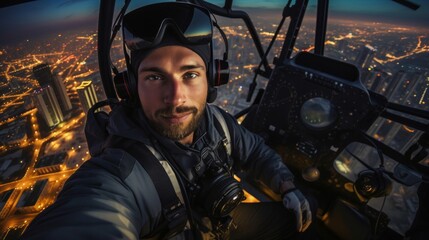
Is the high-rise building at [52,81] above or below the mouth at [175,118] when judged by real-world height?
below

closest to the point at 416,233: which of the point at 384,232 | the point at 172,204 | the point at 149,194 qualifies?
the point at 384,232

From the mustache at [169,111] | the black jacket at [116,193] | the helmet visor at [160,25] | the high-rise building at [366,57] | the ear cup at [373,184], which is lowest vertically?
the high-rise building at [366,57]

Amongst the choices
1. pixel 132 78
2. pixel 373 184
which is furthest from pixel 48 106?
pixel 373 184

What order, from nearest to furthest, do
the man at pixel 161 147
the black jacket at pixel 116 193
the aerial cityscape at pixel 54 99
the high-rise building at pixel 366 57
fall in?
the black jacket at pixel 116 193 < the man at pixel 161 147 < the aerial cityscape at pixel 54 99 < the high-rise building at pixel 366 57

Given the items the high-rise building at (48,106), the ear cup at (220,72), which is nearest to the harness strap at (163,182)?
the ear cup at (220,72)

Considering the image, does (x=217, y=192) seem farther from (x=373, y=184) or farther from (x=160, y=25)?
(x=373, y=184)

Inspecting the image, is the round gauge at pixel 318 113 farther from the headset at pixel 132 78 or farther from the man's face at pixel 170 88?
the man's face at pixel 170 88

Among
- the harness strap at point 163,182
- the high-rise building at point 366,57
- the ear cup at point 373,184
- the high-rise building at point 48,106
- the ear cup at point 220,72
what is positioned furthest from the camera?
the high-rise building at point 366,57
